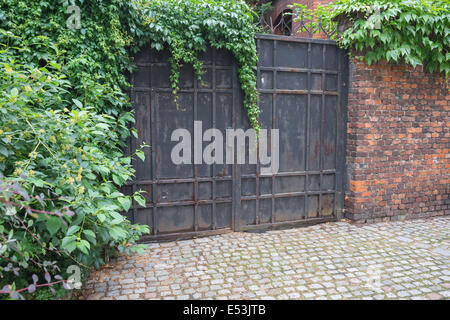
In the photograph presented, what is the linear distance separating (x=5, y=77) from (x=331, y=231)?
4.32 metres

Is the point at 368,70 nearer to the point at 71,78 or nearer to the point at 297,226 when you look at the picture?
the point at 297,226

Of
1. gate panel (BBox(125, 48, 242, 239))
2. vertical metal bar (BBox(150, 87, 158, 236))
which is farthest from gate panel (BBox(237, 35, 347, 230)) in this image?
vertical metal bar (BBox(150, 87, 158, 236))

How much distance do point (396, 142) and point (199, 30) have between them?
3413mm

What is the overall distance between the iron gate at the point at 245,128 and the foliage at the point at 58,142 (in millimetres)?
Result: 495

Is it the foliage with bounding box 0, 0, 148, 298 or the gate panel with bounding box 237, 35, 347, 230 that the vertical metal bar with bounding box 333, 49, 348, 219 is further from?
the foliage with bounding box 0, 0, 148, 298

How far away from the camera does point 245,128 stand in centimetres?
505

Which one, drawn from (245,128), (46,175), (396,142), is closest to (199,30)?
(245,128)

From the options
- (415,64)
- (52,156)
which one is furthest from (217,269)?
(415,64)

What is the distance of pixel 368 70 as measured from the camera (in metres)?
5.43

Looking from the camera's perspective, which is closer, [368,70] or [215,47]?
[215,47]

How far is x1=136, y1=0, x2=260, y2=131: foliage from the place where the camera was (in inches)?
173

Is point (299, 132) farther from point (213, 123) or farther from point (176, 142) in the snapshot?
point (176, 142)

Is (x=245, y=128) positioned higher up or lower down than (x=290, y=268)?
higher up

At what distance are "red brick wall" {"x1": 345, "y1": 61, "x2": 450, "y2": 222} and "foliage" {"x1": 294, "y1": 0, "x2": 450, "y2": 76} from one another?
31cm
